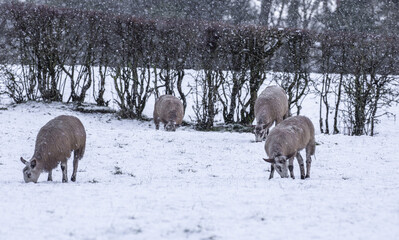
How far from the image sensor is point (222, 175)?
10.8m

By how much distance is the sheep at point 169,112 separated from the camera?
57.9ft

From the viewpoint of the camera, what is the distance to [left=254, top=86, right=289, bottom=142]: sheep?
1439cm

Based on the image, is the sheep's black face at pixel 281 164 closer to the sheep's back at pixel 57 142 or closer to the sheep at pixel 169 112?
the sheep's back at pixel 57 142

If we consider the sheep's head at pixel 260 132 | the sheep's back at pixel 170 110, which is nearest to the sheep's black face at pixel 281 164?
the sheep's head at pixel 260 132

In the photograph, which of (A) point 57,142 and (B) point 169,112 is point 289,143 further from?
(B) point 169,112

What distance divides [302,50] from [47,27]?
35.9ft

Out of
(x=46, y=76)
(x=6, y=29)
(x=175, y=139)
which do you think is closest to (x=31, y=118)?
(x=46, y=76)

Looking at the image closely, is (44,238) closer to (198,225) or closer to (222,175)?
(198,225)

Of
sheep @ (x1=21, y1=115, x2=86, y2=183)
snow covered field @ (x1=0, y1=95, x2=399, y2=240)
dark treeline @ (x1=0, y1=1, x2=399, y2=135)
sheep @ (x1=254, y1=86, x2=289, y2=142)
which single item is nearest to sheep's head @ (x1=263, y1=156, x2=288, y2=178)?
snow covered field @ (x1=0, y1=95, x2=399, y2=240)

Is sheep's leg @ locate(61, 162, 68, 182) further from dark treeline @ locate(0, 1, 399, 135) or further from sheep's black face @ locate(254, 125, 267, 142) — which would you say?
dark treeline @ locate(0, 1, 399, 135)

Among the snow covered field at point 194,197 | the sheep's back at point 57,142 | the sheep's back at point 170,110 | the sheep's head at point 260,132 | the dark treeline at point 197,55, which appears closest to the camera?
the snow covered field at point 194,197

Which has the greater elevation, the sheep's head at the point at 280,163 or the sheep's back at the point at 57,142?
the sheep's back at the point at 57,142

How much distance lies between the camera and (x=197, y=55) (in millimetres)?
20016

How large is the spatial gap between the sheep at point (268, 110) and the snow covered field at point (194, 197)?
847 millimetres
